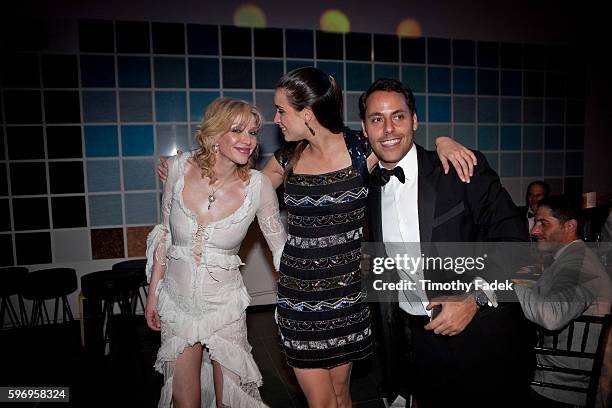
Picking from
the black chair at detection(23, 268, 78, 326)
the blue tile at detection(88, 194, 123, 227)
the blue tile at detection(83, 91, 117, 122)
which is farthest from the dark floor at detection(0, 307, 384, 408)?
the blue tile at detection(83, 91, 117, 122)

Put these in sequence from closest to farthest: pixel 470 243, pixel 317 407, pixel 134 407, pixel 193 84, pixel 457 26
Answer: pixel 470 243
pixel 317 407
pixel 134 407
pixel 193 84
pixel 457 26

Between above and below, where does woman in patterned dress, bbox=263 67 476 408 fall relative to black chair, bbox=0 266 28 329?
above

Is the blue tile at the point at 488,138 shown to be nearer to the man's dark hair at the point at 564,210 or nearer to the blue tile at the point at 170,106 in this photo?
the man's dark hair at the point at 564,210

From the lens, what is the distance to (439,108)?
5.38 meters

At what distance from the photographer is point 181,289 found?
77.7 inches

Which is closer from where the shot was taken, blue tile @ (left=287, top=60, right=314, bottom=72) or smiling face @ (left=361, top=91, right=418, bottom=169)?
smiling face @ (left=361, top=91, right=418, bottom=169)

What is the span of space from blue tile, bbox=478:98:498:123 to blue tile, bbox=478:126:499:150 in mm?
102

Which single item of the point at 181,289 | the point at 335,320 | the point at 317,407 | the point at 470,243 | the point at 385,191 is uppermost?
the point at 385,191

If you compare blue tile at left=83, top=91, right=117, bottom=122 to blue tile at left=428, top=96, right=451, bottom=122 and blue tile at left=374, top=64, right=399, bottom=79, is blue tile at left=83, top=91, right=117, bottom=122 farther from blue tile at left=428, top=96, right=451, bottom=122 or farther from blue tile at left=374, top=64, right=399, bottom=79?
blue tile at left=428, top=96, right=451, bottom=122

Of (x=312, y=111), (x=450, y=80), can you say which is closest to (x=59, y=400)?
(x=312, y=111)

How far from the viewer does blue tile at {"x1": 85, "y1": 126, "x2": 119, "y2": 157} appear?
450cm

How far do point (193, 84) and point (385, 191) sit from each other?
3.39 metres

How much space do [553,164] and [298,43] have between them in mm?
3786

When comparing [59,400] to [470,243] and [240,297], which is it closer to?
[240,297]
